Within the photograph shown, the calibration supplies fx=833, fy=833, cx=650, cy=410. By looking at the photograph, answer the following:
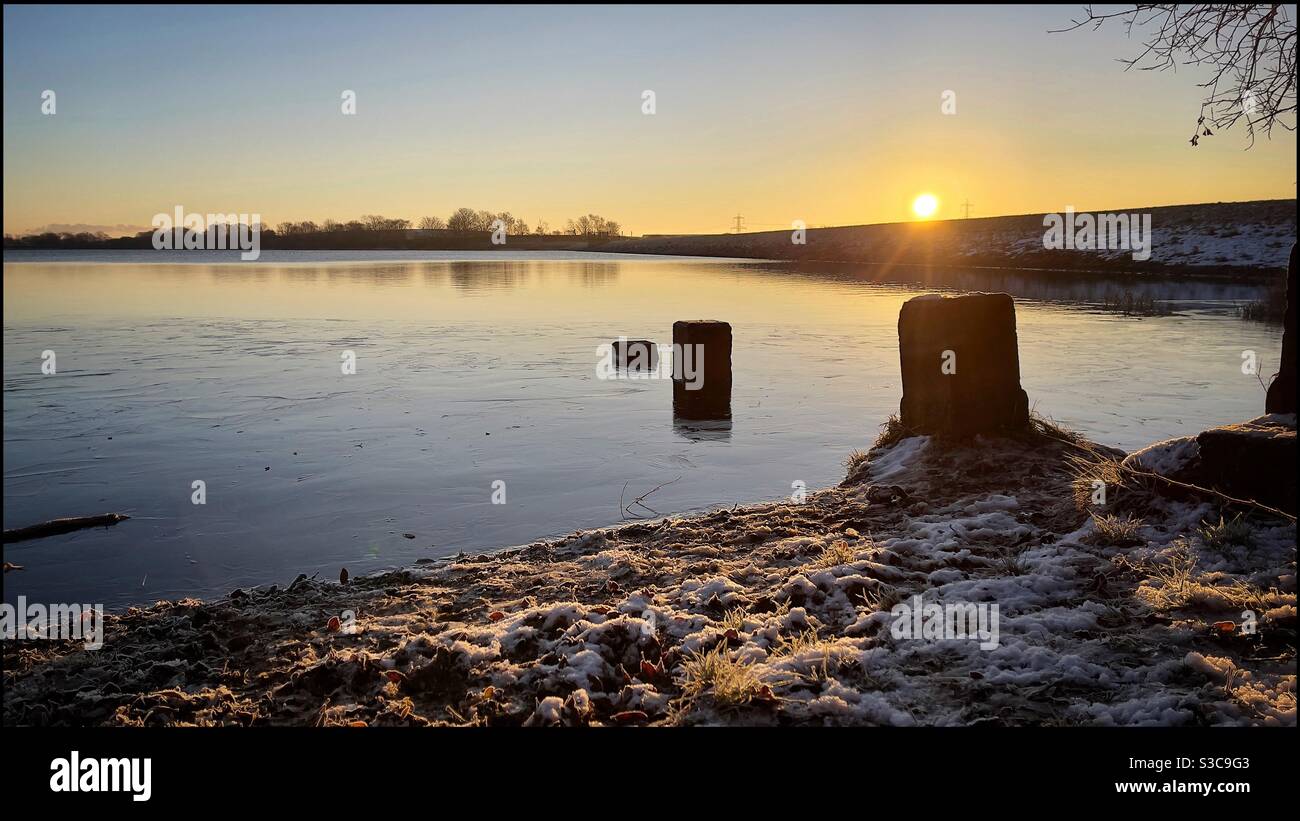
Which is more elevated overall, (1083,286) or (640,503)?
(1083,286)

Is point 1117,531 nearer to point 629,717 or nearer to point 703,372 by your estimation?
point 629,717

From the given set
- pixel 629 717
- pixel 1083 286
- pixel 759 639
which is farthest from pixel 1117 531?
pixel 1083 286

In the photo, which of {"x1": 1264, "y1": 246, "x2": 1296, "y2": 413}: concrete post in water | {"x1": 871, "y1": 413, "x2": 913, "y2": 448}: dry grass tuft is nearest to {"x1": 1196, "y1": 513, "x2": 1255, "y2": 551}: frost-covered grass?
{"x1": 1264, "y1": 246, "x2": 1296, "y2": 413}: concrete post in water

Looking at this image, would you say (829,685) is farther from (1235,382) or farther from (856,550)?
(1235,382)

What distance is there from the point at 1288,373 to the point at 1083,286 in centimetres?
3987

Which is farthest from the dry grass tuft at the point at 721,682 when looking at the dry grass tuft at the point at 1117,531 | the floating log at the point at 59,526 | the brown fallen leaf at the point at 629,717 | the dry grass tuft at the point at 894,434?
the floating log at the point at 59,526

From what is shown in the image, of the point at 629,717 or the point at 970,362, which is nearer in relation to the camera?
the point at 629,717

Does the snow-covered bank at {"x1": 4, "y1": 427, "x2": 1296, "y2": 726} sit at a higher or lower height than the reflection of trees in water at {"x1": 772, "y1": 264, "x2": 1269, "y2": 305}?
lower

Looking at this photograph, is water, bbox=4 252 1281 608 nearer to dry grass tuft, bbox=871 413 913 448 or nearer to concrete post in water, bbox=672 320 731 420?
concrete post in water, bbox=672 320 731 420

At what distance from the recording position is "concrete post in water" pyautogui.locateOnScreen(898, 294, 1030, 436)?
27.8 feet

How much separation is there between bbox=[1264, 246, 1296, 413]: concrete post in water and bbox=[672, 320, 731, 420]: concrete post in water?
7.12 m

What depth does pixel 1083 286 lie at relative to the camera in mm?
41656

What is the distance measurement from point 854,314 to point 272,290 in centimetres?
2589
